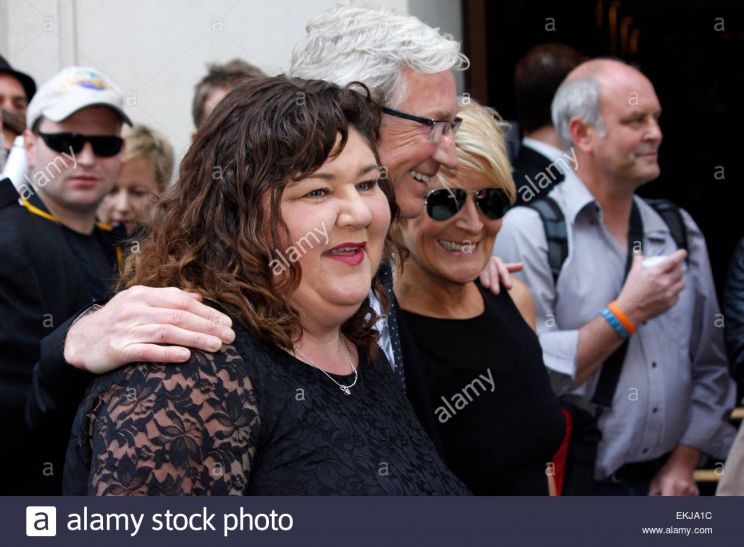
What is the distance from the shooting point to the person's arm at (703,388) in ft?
10.7

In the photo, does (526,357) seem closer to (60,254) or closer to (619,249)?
(619,249)

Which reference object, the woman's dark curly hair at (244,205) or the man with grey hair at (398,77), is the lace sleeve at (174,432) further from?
the man with grey hair at (398,77)

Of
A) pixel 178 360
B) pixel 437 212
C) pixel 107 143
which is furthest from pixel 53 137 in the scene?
pixel 178 360

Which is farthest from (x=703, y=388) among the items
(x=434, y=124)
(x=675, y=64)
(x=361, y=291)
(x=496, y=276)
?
(x=675, y=64)

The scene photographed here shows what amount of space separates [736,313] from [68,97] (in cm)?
205

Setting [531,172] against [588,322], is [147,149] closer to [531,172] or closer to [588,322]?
[531,172]

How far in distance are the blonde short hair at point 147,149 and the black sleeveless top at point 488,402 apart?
5.82 ft

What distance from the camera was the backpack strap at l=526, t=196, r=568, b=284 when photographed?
125 inches

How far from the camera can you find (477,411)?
8.09ft

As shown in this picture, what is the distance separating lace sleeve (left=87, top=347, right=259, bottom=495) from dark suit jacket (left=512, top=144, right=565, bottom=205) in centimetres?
196

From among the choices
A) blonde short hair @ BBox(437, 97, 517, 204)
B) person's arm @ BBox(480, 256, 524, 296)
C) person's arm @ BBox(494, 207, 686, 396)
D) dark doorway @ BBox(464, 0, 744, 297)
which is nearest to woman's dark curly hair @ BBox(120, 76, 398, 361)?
blonde short hair @ BBox(437, 97, 517, 204)

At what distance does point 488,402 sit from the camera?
2484 millimetres
